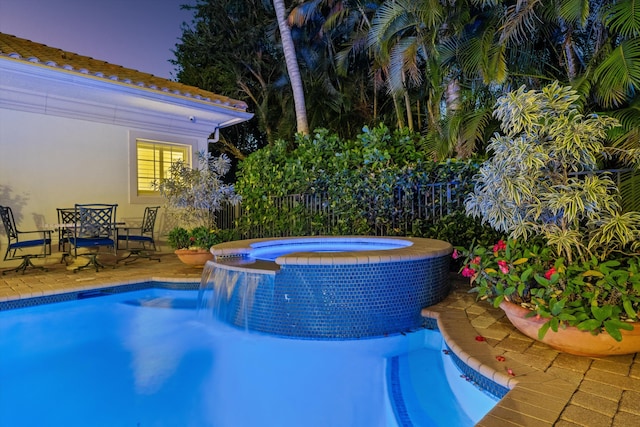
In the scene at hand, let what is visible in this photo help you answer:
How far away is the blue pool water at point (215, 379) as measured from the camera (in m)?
2.98

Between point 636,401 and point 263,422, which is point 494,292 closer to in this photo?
point 636,401

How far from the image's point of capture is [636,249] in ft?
11.0

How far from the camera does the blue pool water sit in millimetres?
2982

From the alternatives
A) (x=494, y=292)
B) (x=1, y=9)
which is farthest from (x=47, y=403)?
(x=1, y=9)

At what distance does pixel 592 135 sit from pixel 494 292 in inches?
59.4

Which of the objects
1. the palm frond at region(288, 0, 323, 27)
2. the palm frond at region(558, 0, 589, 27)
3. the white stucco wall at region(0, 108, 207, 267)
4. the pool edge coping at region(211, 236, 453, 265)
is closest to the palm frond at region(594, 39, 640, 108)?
→ the palm frond at region(558, 0, 589, 27)

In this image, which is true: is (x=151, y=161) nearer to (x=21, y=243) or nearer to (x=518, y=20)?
(x=21, y=243)

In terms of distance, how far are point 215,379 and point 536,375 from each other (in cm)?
262

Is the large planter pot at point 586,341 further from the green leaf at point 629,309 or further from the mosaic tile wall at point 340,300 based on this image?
the mosaic tile wall at point 340,300

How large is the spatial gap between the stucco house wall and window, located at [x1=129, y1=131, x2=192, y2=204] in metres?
0.03

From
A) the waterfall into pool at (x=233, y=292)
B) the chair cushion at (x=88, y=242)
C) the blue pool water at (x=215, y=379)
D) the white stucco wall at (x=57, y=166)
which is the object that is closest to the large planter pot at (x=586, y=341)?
the blue pool water at (x=215, y=379)

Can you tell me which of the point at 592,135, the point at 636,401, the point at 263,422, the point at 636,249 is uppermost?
the point at 592,135

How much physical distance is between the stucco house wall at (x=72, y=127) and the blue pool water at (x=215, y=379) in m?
3.77

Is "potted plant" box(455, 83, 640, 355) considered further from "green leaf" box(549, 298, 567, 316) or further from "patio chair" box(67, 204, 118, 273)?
"patio chair" box(67, 204, 118, 273)
